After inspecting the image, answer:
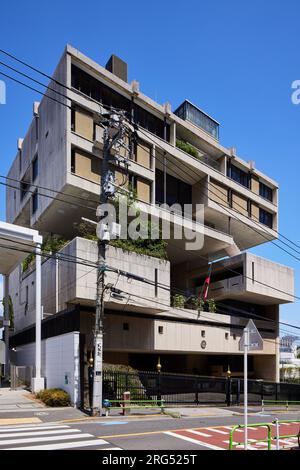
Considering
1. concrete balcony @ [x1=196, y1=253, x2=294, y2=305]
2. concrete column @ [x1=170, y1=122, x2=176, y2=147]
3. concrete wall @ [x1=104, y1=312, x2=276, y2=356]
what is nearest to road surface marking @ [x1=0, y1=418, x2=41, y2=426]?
concrete wall @ [x1=104, y1=312, x2=276, y2=356]

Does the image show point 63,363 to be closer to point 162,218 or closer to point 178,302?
point 178,302

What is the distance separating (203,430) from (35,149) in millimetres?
27357

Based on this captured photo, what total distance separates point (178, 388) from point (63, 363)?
6.59 metres

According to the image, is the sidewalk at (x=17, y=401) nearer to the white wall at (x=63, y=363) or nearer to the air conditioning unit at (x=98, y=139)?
the white wall at (x=63, y=363)

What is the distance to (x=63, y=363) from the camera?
22.7 meters

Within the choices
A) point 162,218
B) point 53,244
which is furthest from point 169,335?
point 53,244

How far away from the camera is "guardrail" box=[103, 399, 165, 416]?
63.4 ft

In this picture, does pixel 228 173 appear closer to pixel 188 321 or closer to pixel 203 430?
pixel 188 321

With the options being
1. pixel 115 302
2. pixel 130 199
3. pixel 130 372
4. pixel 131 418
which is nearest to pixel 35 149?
pixel 130 199

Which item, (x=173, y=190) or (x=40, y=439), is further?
(x=173, y=190)

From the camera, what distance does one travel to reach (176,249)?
39.0 metres

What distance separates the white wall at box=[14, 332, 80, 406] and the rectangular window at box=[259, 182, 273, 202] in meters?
28.8

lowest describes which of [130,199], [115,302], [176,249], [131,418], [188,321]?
[131,418]

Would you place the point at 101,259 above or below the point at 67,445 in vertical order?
above
